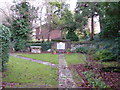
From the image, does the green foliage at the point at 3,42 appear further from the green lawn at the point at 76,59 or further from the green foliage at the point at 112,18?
the green lawn at the point at 76,59

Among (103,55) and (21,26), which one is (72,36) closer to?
(21,26)

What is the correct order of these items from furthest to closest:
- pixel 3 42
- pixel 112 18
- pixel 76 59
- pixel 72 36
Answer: pixel 72 36, pixel 76 59, pixel 112 18, pixel 3 42

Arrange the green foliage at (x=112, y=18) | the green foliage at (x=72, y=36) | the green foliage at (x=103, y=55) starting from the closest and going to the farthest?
the green foliage at (x=112, y=18), the green foliage at (x=103, y=55), the green foliage at (x=72, y=36)

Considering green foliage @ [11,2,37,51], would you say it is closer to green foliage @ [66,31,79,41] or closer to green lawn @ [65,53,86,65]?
green foliage @ [66,31,79,41]

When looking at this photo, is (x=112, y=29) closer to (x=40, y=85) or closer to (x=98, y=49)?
(x=98, y=49)

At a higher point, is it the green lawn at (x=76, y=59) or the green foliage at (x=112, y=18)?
the green foliage at (x=112, y=18)

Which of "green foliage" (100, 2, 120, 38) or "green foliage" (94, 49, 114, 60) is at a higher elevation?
"green foliage" (100, 2, 120, 38)

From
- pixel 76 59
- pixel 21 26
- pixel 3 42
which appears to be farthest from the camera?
pixel 21 26

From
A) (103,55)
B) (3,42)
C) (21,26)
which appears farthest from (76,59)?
(21,26)

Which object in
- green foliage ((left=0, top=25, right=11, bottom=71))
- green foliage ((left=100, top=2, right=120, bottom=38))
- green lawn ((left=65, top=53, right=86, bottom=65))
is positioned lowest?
green lawn ((left=65, top=53, right=86, bottom=65))

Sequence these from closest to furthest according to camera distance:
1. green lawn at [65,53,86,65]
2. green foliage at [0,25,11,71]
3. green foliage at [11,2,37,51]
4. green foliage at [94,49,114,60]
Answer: green foliage at [0,25,11,71]
green lawn at [65,53,86,65]
green foliage at [94,49,114,60]
green foliage at [11,2,37,51]

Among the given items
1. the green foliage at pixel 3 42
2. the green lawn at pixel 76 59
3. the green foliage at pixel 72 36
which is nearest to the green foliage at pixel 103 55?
the green lawn at pixel 76 59

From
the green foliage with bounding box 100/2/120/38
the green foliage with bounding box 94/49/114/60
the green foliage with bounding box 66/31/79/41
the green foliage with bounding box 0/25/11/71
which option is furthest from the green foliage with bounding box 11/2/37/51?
the green foliage with bounding box 100/2/120/38

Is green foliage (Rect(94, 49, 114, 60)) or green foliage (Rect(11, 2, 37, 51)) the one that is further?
green foliage (Rect(11, 2, 37, 51))
